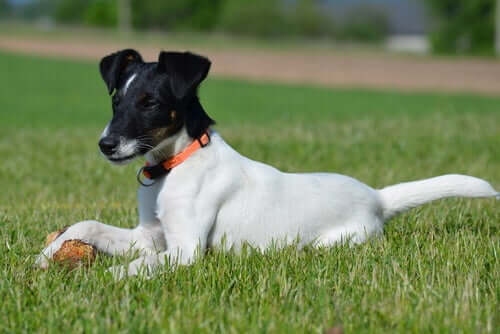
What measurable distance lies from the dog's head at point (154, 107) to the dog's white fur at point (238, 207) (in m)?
0.13

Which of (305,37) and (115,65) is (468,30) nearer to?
(305,37)

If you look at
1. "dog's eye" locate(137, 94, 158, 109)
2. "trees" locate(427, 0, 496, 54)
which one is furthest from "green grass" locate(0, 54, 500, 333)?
"trees" locate(427, 0, 496, 54)

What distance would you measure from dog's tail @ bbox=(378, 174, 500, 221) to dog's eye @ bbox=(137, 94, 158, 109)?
197cm

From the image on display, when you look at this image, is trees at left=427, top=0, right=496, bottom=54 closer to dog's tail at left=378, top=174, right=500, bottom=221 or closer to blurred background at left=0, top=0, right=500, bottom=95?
blurred background at left=0, top=0, right=500, bottom=95

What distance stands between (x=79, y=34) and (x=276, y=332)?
74.9 meters

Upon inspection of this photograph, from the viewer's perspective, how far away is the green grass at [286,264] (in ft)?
11.7

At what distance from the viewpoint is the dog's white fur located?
475 centimetres

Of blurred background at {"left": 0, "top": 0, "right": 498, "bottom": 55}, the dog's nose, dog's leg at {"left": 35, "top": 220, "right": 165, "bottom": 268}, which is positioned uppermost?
the dog's nose

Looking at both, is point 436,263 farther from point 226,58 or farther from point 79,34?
point 79,34

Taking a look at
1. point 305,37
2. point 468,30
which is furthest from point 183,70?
point 305,37

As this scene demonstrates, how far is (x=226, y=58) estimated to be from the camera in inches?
1976

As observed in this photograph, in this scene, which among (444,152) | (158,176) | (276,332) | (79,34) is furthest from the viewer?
(79,34)

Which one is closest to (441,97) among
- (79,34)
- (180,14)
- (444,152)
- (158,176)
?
(444,152)

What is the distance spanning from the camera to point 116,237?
5.14 metres
